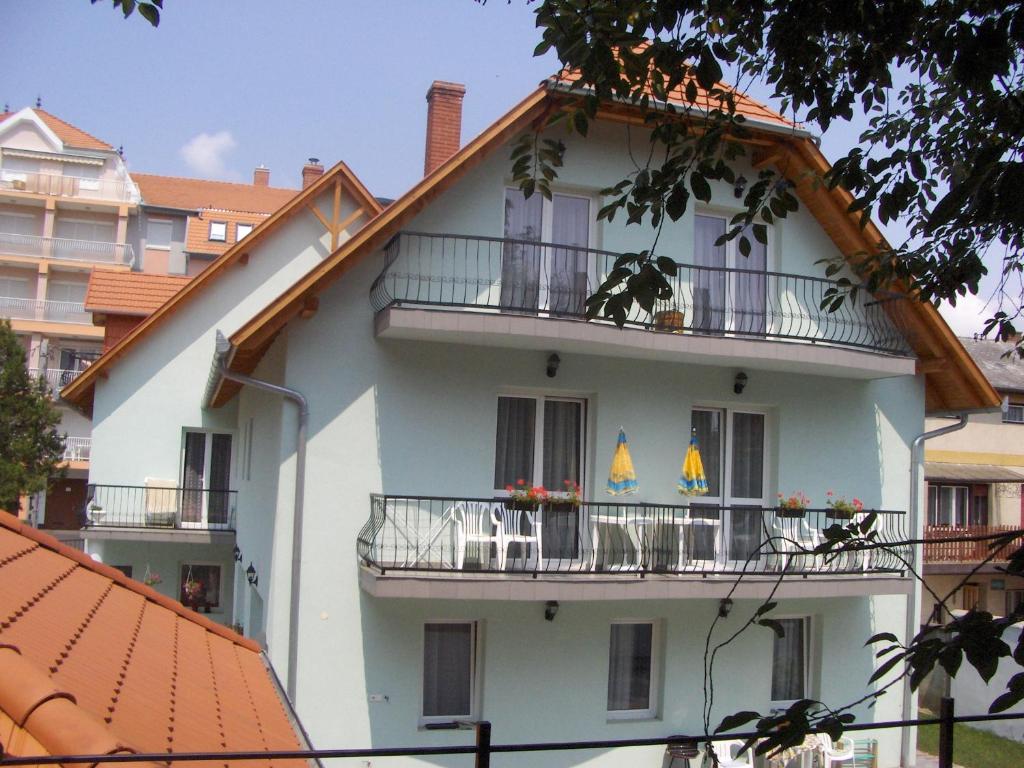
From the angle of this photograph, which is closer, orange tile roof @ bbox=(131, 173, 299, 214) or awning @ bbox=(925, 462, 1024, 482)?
awning @ bbox=(925, 462, 1024, 482)

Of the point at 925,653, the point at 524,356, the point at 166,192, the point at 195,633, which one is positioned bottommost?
the point at 195,633

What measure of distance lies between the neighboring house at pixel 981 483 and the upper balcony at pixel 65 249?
41197mm

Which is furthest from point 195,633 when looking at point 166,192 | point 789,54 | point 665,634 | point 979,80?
point 166,192

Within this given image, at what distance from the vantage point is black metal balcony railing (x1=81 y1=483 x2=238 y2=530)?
834 inches

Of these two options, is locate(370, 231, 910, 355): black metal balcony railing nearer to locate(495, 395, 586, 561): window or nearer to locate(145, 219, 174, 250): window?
locate(495, 395, 586, 561): window

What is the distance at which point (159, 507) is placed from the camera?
21297mm

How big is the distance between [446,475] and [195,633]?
5057 millimetres

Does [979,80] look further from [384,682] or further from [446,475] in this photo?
[384,682]

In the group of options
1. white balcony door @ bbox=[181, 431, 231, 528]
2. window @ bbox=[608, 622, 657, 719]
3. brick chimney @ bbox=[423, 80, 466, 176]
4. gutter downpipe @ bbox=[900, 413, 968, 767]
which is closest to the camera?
window @ bbox=[608, 622, 657, 719]

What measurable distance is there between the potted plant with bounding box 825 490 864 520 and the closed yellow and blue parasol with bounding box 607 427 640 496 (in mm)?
2541

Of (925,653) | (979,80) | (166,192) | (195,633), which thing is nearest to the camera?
(925,653)

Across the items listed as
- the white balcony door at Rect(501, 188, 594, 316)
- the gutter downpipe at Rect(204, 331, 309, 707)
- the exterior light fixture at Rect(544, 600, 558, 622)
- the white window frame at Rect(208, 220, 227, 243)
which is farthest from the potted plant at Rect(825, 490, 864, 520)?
the white window frame at Rect(208, 220, 227, 243)

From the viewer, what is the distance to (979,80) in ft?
13.5

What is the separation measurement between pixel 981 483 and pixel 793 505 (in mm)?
25364
